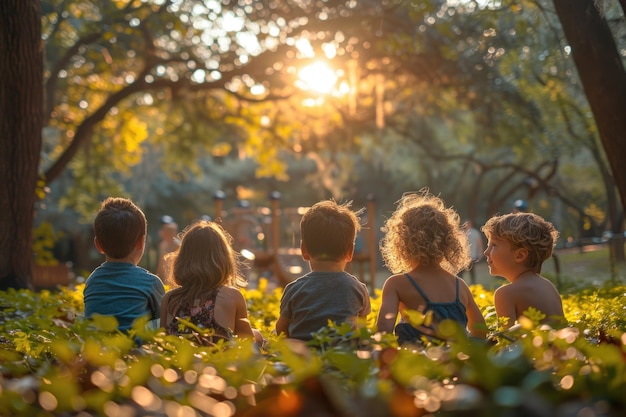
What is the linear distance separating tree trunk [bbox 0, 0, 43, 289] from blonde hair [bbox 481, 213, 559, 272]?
4925mm

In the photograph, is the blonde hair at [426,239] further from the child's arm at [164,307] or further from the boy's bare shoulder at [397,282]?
the child's arm at [164,307]

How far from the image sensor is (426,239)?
16.4 feet

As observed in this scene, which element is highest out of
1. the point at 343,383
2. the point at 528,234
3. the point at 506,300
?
the point at 343,383

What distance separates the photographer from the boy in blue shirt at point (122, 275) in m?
5.21

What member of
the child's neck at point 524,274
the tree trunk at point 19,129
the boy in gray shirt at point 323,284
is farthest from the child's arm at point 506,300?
the tree trunk at point 19,129

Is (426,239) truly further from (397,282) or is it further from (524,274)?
(524,274)

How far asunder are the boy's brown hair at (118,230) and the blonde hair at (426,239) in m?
1.46

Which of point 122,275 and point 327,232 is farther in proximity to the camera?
point 122,275

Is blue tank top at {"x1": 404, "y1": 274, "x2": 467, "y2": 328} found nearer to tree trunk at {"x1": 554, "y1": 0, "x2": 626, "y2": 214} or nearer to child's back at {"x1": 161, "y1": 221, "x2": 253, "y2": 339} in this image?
child's back at {"x1": 161, "y1": 221, "x2": 253, "y2": 339}

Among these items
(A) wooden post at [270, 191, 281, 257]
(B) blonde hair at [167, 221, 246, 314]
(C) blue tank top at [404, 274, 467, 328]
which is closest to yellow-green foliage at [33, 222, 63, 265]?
(A) wooden post at [270, 191, 281, 257]

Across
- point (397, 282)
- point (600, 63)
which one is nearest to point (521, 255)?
point (397, 282)

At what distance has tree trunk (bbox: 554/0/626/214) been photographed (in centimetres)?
645

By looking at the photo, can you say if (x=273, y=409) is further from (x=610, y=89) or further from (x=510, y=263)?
(x=610, y=89)

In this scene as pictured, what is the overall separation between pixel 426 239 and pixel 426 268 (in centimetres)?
16
